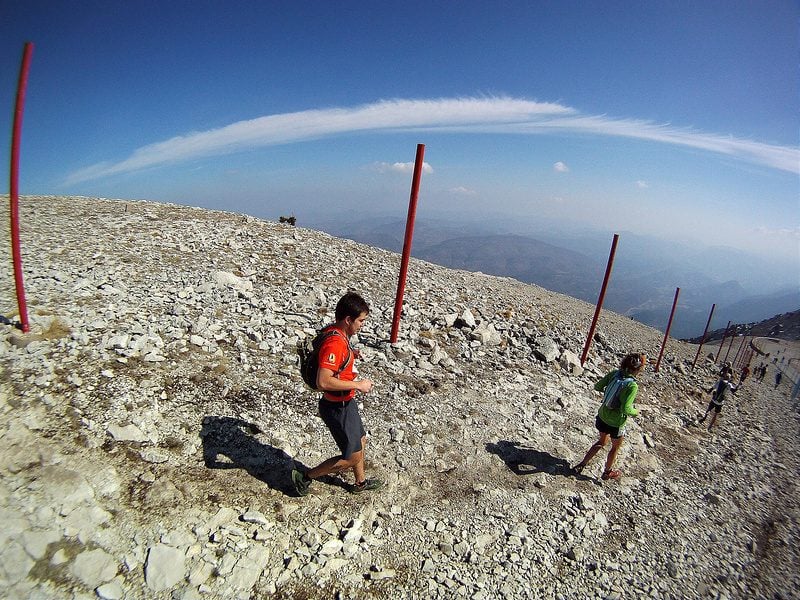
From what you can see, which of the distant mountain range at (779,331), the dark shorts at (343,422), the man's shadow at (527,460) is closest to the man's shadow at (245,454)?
the dark shorts at (343,422)

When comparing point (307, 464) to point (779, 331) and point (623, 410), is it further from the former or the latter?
point (779, 331)

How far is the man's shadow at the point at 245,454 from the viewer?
4535mm

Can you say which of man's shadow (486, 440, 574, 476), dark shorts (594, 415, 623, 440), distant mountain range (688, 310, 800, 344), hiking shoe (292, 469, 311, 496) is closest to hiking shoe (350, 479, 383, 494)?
hiking shoe (292, 469, 311, 496)

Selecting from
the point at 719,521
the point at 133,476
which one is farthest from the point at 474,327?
the point at 133,476

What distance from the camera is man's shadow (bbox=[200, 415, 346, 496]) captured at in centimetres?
454

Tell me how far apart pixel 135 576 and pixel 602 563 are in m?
4.81

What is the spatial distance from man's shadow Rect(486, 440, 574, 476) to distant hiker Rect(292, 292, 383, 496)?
252cm

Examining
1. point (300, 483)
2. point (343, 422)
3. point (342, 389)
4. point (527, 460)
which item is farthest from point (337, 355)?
point (527, 460)

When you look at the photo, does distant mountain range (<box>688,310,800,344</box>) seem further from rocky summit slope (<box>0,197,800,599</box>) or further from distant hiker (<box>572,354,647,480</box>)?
distant hiker (<box>572,354,647,480</box>)

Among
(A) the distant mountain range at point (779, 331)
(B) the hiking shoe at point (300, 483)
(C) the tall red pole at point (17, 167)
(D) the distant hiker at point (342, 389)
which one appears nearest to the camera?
(D) the distant hiker at point (342, 389)

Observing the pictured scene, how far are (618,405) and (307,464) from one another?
4.55 meters

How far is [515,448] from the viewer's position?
20.1 ft

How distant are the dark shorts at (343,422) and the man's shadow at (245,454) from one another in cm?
89

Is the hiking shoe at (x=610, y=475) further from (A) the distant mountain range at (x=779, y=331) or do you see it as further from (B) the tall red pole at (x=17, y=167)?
(A) the distant mountain range at (x=779, y=331)
